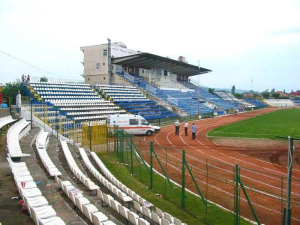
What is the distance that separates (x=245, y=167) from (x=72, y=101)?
2240 cm

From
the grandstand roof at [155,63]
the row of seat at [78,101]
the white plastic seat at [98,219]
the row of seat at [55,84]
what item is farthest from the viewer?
the grandstand roof at [155,63]

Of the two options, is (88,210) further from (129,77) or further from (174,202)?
(129,77)

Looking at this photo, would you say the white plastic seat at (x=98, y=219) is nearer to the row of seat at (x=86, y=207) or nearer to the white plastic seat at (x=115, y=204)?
the row of seat at (x=86, y=207)

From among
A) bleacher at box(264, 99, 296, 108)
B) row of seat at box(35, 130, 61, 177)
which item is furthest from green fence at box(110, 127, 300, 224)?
bleacher at box(264, 99, 296, 108)

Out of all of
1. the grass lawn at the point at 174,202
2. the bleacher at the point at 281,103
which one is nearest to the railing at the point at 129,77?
the grass lawn at the point at 174,202

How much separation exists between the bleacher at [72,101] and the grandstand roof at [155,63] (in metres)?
14.0

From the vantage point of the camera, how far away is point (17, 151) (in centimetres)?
1311

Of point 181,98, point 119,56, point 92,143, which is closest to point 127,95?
point 119,56

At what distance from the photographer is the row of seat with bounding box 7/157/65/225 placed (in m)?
7.01

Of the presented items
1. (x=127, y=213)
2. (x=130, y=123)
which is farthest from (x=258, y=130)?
(x=127, y=213)

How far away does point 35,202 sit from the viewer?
8.16m

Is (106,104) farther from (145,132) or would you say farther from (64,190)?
(64,190)

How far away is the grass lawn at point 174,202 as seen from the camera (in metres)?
9.31

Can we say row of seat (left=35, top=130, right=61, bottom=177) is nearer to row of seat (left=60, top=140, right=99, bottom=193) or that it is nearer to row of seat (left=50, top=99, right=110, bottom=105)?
row of seat (left=60, top=140, right=99, bottom=193)
